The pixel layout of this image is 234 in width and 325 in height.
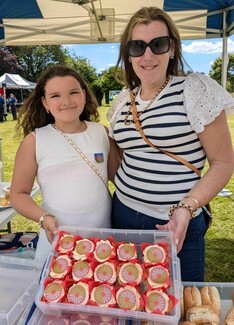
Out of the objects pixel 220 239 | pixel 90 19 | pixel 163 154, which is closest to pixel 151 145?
pixel 163 154

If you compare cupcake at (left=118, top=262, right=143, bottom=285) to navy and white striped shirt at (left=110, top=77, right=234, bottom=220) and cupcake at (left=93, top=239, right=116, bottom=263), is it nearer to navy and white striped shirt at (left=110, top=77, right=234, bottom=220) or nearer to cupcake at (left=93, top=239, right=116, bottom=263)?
cupcake at (left=93, top=239, right=116, bottom=263)

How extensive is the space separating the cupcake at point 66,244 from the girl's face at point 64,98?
0.55 metres

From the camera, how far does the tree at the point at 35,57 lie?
111ft

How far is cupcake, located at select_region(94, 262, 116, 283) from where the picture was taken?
920mm

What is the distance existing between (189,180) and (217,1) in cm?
284

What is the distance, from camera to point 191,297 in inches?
39.0

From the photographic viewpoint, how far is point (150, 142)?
4.17ft

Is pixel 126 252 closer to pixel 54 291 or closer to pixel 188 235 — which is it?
pixel 54 291

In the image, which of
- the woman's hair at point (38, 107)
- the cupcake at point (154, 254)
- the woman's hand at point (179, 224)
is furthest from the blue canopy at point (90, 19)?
the cupcake at point (154, 254)

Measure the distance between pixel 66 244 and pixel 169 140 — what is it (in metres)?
0.54

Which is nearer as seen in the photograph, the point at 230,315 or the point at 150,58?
the point at 230,315

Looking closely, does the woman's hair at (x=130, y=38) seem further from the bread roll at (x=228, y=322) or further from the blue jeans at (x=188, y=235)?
the bread roll at (x=228, y=322)

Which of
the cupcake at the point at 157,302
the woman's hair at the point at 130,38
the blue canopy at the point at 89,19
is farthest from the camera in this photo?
the blue canopy at the point at 89,19

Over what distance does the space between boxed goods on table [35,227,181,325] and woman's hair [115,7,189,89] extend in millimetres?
736
